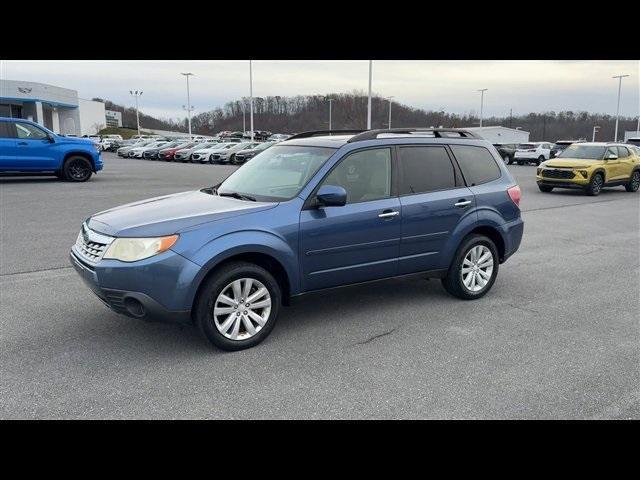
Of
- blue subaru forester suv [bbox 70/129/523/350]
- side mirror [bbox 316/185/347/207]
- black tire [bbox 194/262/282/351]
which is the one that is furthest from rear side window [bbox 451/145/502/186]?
black tire [bbox 194/262/282/351]

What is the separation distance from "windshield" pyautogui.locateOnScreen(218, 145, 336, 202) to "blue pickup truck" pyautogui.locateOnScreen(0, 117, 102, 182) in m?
13.4

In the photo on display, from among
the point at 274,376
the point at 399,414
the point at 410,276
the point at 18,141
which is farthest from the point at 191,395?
the point at 18,141

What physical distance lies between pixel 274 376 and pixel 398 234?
1946mm

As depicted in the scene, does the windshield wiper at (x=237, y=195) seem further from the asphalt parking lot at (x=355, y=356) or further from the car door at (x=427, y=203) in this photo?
the car door at (x=427, y=203)

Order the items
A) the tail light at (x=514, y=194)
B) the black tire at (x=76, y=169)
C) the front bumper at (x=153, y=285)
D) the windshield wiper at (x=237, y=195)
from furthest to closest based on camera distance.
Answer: the black tire at (x=76, y=169), the tail light at (x=514, y=194), the windshield wiper at (x=237, y=195), the front bumper at (x=153, y=285)

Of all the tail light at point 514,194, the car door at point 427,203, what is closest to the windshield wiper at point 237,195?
the car door at point 427,203

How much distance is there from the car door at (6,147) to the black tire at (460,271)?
15.0 metres

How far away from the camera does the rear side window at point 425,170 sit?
5375mm

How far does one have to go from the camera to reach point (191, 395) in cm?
366

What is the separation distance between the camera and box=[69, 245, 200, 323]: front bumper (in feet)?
13.2

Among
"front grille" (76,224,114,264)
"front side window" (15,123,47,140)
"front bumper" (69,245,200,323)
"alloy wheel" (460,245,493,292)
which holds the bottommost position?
"alloy wheel" (460,245,493,292)

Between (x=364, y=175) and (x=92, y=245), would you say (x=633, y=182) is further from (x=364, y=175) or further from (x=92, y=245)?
(x=92, y=245)

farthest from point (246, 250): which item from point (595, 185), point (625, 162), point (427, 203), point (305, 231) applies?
point (625, 162)

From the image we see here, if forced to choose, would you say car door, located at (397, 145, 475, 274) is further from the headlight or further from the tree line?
the tree line
